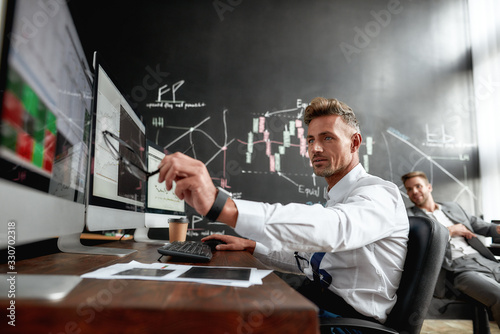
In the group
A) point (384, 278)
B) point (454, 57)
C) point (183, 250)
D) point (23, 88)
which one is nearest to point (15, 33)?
point (23, 88)

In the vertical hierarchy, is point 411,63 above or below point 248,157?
above

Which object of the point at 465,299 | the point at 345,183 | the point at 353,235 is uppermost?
the point at 345,183

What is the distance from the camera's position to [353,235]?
30.9 inches

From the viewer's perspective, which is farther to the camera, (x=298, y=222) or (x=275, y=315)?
(x=298, y=222)

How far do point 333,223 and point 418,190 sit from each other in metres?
2.28

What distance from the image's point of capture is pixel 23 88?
516 mm

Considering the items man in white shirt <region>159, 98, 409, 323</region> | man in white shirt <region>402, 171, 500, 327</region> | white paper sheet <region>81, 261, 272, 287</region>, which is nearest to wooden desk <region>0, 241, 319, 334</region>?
white paper sheet <region>81, 261, 272, 287</region>

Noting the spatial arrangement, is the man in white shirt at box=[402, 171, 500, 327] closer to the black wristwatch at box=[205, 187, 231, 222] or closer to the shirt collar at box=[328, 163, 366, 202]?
the shirt collar at box=[328, 163, 366, 202]

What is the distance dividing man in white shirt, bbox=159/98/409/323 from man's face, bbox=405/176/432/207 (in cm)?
160

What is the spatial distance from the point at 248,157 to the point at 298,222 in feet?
6.97

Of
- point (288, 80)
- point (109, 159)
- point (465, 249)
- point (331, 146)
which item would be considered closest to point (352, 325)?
point (331, 146)

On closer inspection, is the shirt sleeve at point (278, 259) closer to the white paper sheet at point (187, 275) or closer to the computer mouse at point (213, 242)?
the computer mouse at point (213, 242)

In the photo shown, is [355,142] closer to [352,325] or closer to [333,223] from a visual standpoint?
[333,223]

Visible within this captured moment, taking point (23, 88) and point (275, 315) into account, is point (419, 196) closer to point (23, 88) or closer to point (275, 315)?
point (275, 315)
